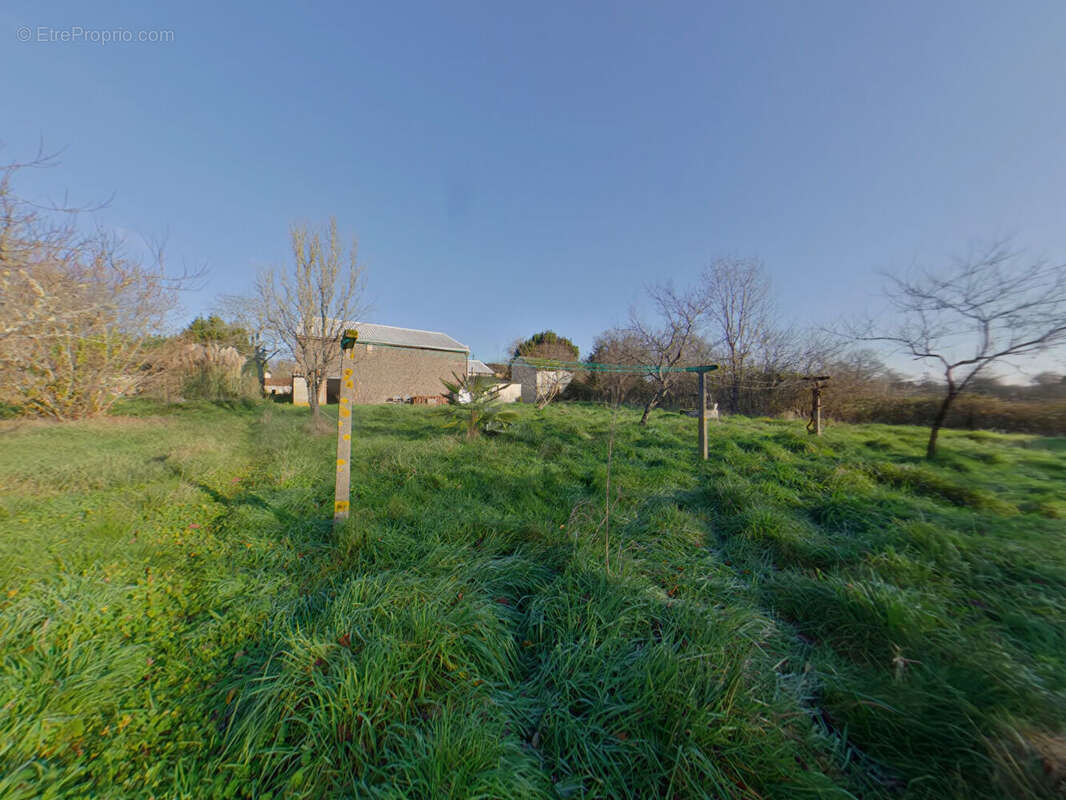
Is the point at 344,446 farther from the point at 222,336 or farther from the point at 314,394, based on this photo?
the point at 222,336

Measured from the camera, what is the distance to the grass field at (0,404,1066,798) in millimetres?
1429

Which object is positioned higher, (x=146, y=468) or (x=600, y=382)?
(x=600, y=382)

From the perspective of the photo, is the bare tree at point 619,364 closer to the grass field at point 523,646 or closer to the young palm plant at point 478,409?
the young palm plant at point 478,409

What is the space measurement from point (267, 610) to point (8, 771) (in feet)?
3.24

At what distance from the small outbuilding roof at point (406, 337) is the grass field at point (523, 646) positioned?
20072 mm

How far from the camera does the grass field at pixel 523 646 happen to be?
143cm

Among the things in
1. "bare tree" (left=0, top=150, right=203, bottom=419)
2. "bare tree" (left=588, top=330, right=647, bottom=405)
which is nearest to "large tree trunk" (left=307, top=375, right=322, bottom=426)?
"bare tree" (left=0, top=150, right=203, bottom=419)

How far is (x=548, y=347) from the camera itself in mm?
27797

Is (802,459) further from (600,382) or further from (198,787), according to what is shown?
(600,382)

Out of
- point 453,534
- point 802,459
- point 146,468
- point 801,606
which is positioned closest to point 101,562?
point 453,534

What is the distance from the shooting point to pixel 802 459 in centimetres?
624

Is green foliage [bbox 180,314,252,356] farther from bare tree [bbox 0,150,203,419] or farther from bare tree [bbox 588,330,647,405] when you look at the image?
bare tree [bbox 588,330,647,405]

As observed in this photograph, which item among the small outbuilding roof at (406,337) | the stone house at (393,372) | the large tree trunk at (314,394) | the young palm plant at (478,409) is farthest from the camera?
the small outbuilding roof at (406,337)

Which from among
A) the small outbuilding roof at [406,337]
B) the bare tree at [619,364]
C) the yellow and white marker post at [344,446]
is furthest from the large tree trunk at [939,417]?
the small outbuilding roof at [406,337]
